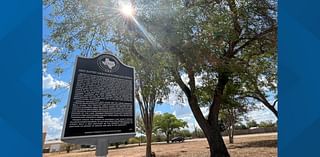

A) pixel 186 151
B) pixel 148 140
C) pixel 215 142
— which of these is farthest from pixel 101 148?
pixel 186 151

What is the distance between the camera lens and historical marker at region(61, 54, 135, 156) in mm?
2396

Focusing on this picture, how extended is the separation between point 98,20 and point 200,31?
6.93 ft

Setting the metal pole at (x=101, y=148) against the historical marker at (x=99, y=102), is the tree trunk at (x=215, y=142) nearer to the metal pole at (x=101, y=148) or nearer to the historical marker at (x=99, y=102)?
the historical marker at (x=99, y=102)

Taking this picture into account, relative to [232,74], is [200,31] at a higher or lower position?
higher

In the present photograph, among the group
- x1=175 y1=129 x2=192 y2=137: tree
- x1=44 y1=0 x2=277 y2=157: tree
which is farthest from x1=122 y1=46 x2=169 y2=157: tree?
x1=175 y1=129 x2=192 y2=137: tree

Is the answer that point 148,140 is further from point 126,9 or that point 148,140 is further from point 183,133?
point 126,9

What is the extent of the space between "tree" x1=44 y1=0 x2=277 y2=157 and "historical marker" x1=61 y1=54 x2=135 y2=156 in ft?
10.9

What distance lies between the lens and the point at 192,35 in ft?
20.2

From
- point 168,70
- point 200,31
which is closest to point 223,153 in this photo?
point 168,70

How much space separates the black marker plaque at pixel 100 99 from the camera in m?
2.40

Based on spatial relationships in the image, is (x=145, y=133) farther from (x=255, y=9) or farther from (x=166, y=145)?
(x=255, y=9)

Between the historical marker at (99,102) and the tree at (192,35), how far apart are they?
3335 millimetres

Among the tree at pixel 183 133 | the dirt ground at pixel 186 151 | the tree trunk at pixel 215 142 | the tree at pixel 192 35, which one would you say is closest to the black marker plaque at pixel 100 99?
the tree at pixel 192 35

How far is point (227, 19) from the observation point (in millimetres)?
6559
